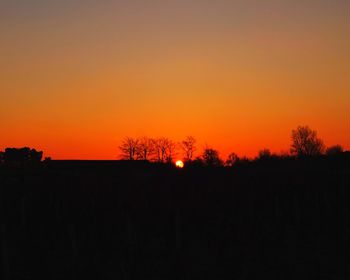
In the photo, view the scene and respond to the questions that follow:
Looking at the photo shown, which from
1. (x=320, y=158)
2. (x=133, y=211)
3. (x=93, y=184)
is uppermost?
(x=320, y=158)

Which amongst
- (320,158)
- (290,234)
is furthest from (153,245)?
(320,158)

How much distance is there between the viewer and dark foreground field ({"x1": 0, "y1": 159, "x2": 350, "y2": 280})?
48.2 feet

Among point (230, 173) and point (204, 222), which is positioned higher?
point (230, 173)

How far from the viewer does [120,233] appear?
62.6 ft

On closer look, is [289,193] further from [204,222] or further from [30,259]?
[30,259]

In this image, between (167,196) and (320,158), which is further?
(320,158)

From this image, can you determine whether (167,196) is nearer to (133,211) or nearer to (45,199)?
(133,211)

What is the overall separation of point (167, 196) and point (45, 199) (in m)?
7.02

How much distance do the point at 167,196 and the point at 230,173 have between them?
5538 millimetres

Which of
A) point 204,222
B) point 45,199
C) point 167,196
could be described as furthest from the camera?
point 45,199

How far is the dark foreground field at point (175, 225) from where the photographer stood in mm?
14688

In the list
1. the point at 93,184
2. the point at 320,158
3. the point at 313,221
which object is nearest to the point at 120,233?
the point at 93,184

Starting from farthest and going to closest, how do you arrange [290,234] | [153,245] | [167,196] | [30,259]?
[167,196], [290,234], [153,245], [30,259]

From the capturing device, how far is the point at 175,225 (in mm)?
19391
